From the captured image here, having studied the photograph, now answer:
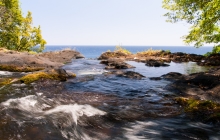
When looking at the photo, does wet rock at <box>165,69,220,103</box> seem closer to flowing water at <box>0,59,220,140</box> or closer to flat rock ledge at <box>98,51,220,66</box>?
flowing water at <box>0,59,220,140</box>

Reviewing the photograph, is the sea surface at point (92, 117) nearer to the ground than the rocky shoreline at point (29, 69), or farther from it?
nearer to the ground

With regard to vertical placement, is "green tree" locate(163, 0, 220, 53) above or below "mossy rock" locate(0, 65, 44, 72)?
above

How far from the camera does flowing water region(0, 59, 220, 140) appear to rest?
15.3 ft

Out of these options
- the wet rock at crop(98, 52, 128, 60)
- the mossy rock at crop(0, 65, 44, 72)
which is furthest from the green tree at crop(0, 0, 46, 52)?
the mossy rock at crop(0, 65, 44, 72)

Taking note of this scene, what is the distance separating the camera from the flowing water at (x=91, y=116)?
15.3 feet

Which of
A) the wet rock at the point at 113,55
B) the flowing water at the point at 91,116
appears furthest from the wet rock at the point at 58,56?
the flowing water at the point at 91,116

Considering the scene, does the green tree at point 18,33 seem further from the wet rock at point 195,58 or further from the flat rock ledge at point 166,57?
the wet rock at point 195,58

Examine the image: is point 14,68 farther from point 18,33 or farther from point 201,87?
point 18,33

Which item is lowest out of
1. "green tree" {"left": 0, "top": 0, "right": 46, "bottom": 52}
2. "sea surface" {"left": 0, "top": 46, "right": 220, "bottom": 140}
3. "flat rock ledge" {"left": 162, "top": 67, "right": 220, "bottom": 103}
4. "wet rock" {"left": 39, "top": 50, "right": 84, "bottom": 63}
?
"sea surface" {"left": 0, "top": 46, "right": 220, "bottom": 140}

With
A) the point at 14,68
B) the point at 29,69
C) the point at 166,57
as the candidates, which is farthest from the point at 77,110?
the point at 166,57

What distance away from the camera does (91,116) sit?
596cm

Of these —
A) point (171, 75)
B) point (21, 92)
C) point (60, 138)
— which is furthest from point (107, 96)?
point (171, 75)

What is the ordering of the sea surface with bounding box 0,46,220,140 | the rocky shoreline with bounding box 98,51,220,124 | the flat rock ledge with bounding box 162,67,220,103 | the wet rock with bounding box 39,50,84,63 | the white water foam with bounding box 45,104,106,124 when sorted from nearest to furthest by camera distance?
the sea surface with bounding box 0,46,220,140 < the white water foam with bounding box 45,104,106,124 < the rocky shoreline with bounding box 98,51,220,124 < the flat rock ledge with bounding box 162,67,220,103 < the wet rock with bounding box 39,50,84,63

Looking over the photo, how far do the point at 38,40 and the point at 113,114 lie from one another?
32192 mm
